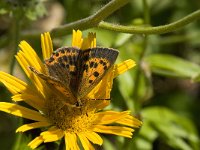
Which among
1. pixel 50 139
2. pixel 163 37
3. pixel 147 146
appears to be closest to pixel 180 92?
pixel 163 37

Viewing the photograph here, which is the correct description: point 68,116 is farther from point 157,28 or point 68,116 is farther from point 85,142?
point 157,28

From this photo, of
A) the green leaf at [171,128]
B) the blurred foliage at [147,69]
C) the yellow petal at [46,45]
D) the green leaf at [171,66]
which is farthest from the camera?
the green leaf at [171,66]

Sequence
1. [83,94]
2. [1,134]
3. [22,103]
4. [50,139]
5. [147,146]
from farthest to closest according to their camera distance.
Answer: [1,134], [147,146], [22,103], [83,94], [50,139]

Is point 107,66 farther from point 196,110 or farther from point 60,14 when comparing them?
point 60,14

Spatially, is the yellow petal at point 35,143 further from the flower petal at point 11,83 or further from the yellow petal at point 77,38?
the yellow petal at point 77,38

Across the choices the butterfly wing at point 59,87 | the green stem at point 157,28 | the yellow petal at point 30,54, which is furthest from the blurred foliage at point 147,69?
the green stem at point 157,28

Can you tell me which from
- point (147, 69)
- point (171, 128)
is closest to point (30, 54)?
point (147, 69)
